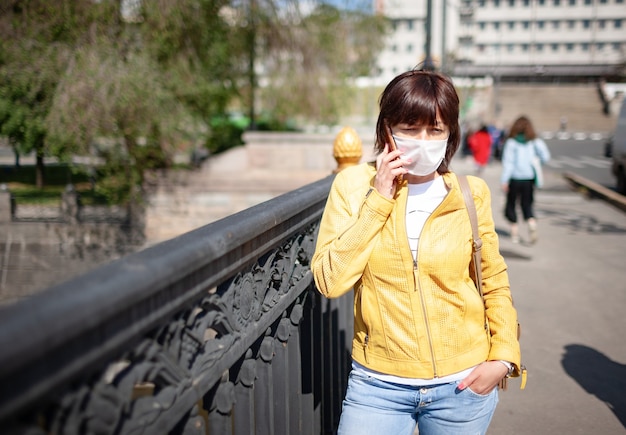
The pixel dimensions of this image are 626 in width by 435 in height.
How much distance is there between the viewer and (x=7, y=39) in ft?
37.3

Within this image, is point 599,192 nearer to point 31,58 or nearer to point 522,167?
point 522,167

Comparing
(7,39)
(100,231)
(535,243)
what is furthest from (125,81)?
(535,243)

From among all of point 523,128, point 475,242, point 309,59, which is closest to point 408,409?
point 475,242

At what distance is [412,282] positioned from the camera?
6.76ft

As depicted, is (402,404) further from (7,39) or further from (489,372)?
(7,39)

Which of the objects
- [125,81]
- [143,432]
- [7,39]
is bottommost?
[143,432]

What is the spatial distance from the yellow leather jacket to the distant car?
15.5 metres

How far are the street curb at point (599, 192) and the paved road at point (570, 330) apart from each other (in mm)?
2266

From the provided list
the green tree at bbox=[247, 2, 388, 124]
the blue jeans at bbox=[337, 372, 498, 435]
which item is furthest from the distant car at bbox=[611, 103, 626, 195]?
the blue jeans at bbox=[337, 372, 498, 435]

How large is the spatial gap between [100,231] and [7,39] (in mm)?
3949

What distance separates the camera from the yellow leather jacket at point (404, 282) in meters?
2.05

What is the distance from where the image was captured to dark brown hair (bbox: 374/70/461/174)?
2.03m

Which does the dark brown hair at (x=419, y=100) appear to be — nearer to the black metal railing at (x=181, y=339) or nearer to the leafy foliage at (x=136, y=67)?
the black metal railing at (x=181, y=339)

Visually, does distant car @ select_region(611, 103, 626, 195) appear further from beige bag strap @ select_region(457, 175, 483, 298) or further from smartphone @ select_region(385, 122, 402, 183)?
smartphone @ select_region(385, 122, 402, 183)
